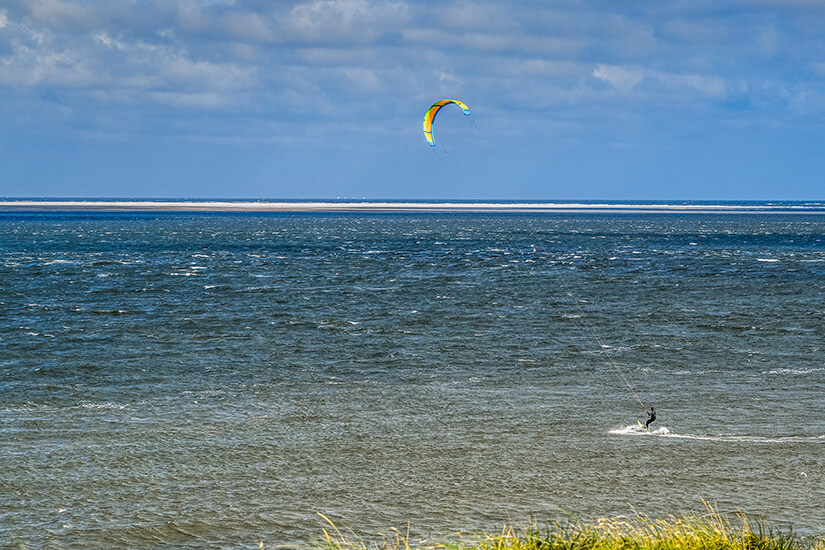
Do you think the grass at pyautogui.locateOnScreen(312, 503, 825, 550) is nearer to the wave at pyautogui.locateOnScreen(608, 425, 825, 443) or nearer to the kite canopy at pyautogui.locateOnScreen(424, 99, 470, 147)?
the wave at pyautogui.locateOnScreen(608, 425, 825, 443)

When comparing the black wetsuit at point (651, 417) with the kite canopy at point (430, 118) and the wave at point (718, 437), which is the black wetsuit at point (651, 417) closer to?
the wave at point (718, 437)

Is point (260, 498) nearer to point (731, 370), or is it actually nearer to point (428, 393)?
point (428, 393)

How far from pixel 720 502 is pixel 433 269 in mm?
46894

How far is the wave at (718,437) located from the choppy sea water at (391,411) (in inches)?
2.6

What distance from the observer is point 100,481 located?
1498cm

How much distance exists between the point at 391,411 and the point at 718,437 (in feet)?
21.8

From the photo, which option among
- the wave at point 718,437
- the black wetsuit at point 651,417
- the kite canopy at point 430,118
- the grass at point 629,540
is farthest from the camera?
the kite canopy at point 430,118

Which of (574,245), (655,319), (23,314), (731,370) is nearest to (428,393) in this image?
(731,370)

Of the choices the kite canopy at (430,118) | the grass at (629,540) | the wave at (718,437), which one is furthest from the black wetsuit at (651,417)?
the kite canopy at (430,118)

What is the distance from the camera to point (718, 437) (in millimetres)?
17406

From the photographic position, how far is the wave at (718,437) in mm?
17109

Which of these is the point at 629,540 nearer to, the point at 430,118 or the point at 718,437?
the point at 718,437

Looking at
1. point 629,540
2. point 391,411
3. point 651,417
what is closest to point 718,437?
point 651,417

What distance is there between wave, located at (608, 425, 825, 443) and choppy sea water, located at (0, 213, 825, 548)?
0.21 feet
